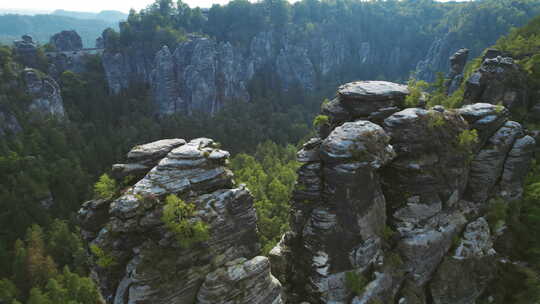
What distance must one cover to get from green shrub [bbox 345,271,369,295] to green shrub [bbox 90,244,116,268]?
1443 centimetres

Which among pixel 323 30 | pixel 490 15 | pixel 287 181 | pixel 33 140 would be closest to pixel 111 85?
pixel 33 140

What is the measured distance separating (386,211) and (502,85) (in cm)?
2321

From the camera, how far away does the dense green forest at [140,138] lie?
141 ft

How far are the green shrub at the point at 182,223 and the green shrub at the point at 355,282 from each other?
32.9ft

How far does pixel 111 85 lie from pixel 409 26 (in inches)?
5665

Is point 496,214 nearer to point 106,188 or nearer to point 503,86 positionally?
point 503,86

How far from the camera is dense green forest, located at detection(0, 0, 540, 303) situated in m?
43.1

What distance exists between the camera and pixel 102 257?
1752 centimetres

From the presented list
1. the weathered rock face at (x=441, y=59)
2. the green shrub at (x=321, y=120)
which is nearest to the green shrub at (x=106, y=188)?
the green shrub at (x=321, y=120)

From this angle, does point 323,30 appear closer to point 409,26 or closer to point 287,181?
point 409,26

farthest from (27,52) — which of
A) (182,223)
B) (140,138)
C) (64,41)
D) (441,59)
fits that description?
(441,59)

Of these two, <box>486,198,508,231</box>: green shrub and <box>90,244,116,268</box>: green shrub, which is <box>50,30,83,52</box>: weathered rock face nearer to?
<box>90,244,116,268</box>: green shrub

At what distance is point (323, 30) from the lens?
148 meters

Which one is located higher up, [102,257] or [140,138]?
[102,257]
